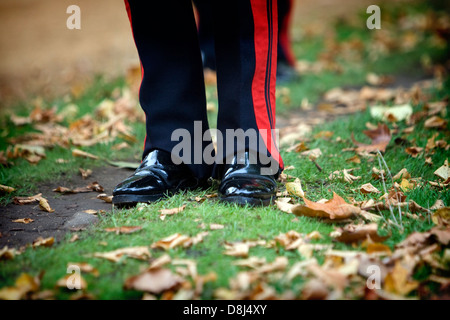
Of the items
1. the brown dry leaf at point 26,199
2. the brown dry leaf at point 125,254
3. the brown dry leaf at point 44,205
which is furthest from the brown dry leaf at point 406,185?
the brown dry leaf at point 26,199

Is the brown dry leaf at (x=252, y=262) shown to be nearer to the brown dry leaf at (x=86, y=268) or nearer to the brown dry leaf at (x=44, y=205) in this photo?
the brown dry leaf at (x=86, y=268)

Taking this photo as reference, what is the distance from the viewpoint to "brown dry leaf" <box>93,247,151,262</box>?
118 centimetres

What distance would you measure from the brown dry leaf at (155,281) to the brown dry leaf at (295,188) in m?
0.70

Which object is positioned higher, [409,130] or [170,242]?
[409,130]

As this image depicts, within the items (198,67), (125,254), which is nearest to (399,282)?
(125,254)

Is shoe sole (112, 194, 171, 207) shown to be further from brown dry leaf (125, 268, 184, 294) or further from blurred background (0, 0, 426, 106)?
blurred background (0, 0, 426, 106)

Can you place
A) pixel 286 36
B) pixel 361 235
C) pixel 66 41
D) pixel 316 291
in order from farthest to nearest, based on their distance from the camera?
1. pixel 66 41
2. pixel 286 36
3. pixel 361 235
4. pixel 316 291

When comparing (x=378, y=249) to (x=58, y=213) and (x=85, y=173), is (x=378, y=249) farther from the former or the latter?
(x=85, y=173)

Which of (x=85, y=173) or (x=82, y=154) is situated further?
Answer: (x=82, y=154)

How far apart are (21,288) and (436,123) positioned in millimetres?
2147

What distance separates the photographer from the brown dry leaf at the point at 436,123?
7.35 feet

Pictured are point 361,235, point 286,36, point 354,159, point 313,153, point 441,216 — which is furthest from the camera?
point 286,36

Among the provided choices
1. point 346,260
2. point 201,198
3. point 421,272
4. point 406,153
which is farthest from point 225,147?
point 406,153

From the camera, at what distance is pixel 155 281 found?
1.06 metres
